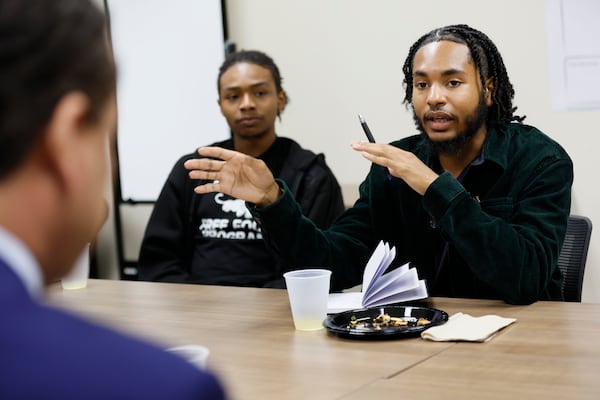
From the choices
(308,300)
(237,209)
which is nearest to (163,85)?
(237,209)

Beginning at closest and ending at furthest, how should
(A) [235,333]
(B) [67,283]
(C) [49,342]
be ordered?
(C) [49,342] < (A) [235,333] < (B) [67,283]

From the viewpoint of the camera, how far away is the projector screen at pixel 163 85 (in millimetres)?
3922

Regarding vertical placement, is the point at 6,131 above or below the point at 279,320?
above

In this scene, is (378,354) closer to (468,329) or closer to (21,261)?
(468,329)

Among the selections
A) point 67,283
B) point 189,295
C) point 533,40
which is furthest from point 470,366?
point 533,40

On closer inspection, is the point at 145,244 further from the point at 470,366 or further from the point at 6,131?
the point at 6,131

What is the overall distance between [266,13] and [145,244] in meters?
1.35

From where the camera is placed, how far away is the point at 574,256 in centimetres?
219

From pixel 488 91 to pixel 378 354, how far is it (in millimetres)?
1022

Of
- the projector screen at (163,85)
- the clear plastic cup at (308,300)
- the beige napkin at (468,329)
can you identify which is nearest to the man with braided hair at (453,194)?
the beige napkin at (468,329)

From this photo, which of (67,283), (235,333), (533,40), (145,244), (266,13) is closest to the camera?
(235,333)

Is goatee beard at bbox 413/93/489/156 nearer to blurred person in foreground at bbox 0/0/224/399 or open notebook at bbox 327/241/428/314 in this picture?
open notebook at bbox 327/241/428/314

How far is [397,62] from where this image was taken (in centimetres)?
358

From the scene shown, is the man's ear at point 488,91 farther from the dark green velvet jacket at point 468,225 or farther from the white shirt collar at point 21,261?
the white shirt collar at point 21,261
